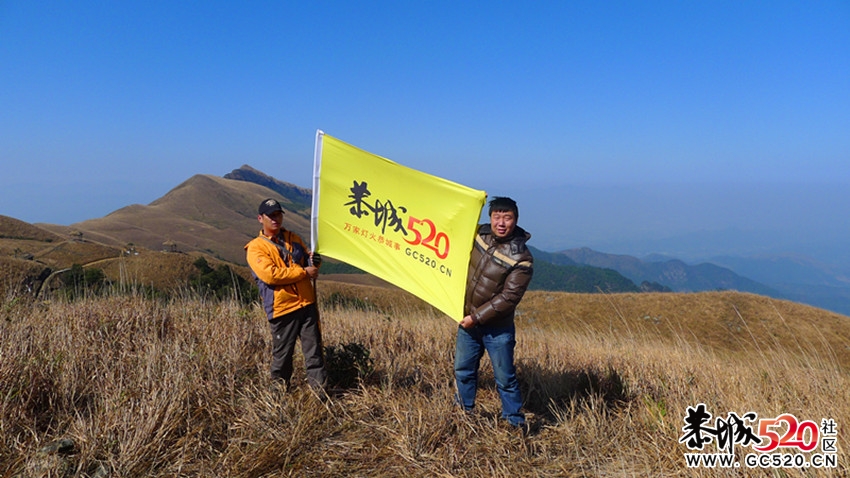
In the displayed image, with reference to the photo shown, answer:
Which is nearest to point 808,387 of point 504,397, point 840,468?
point 840,468

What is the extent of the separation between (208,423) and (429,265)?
241cm

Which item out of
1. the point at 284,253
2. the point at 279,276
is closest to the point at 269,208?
the point at 284,253

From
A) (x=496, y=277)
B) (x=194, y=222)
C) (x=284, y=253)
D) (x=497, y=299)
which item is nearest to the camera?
(x=497, y=299)

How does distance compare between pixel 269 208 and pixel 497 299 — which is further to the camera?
pixel 269 208

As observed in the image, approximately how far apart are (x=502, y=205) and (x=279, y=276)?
2232 mm

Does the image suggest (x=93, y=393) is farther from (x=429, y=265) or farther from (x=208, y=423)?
(x=429, y=265)

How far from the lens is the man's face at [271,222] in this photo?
457 cm

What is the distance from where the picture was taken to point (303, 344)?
4723 mm

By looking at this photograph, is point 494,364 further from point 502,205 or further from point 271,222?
point 271,222

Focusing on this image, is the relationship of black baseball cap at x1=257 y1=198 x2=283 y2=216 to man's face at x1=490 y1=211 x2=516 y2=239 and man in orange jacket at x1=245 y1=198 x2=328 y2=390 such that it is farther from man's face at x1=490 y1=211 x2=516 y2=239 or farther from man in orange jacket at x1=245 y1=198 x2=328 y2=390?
man's face at x1=490 y1=211 x2=516 y2=239

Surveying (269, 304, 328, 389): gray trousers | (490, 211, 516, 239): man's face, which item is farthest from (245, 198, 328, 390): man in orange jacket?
(490, 211, 516, 239): man's face

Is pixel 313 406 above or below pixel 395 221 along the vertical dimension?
below

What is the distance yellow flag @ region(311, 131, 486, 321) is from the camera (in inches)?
173

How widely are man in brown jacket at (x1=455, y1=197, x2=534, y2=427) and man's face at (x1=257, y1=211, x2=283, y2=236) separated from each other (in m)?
2.01
